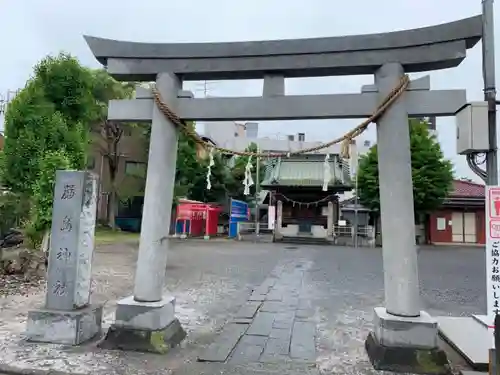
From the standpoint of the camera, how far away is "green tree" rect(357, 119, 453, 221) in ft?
78.5

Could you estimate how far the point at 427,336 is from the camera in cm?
452

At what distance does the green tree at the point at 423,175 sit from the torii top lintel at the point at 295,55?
20090mm

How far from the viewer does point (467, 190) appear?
101ft

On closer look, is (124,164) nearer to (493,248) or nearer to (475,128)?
(475,128)

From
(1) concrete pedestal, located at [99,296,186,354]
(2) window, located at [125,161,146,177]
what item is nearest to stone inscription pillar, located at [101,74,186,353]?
(1) concrete pedestal, located at [99,296,186,354]

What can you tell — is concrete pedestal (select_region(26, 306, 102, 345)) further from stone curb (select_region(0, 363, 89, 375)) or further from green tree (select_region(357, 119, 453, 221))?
green tree (select_region(357, 119, 453, 221))

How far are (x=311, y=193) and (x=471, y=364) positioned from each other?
2410 cm

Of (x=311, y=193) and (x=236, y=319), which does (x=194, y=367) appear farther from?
(x=311, y=193)

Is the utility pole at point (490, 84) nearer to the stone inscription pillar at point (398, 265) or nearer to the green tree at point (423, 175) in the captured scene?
the stone inscription pillar at point (398, 265)

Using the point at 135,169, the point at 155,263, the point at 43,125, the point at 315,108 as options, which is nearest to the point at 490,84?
the point at 315,108

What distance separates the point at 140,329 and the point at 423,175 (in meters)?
22.6

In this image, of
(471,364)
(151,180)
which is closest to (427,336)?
(471,364)

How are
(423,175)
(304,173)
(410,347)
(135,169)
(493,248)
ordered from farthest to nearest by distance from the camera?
(135,169) < (304,173) < (423,175) < (410,347) < (493,248)

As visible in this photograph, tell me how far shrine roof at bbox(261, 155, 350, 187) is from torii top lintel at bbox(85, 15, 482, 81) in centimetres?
2235
